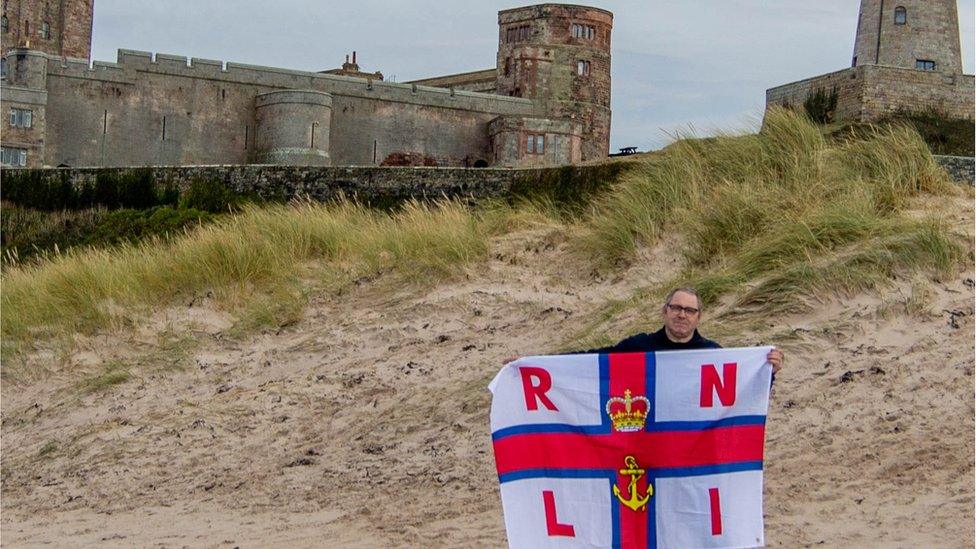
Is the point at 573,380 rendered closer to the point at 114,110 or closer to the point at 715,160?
the point at 715,160

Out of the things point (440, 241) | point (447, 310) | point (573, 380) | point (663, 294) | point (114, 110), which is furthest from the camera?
point (114, 110)

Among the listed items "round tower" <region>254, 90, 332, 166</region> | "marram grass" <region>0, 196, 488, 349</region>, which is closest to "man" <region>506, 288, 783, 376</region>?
"marram grass" <region>0, 196, 488, 349</region>

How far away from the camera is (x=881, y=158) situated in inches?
426

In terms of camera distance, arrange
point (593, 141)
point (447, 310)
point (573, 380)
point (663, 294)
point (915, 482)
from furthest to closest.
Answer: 1. point (593, 141)
2. point (447, 310)
3. point (663, 294)
4. point (915, 482)
5. point (573, 380)

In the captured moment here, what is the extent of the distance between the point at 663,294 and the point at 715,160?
2.69m

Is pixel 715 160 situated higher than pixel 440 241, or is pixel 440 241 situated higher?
pixel 715 160

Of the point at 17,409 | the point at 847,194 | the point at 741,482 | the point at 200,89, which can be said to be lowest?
the point at 17,409

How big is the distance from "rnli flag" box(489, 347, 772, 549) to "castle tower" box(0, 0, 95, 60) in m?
54.4

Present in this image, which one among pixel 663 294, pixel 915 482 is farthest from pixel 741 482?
pixel 663 294

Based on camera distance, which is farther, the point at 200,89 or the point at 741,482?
the point at 200,89

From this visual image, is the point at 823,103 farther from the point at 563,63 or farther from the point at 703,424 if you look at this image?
the point at 703,424

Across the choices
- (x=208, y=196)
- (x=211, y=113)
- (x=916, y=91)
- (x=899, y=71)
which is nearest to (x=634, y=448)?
(x=208, y=196)

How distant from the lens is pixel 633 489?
562 centimetres

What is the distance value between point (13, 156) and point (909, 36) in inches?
951
